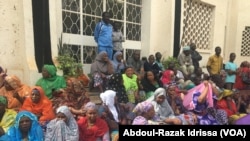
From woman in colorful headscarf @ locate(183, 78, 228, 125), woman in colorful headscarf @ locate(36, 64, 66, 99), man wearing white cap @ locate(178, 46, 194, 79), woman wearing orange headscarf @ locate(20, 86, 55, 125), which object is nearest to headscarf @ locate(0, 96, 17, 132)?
woman wearing orange headscarf @ locate(20, 86, 55, 125)

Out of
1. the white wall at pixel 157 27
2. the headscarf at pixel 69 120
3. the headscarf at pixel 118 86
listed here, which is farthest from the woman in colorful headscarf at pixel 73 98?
the white wall at pixel 157 27

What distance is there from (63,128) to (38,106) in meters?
0.71

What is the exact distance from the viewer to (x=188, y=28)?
936 centimetres

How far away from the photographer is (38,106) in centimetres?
379

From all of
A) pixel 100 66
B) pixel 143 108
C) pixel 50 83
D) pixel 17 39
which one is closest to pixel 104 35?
pixel 100 66

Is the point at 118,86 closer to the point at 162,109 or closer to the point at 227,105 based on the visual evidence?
the point at 162,109

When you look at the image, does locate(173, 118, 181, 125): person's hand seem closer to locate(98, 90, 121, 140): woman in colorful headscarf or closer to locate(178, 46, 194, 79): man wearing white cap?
locate(98, 90, 121, 140): woman in colorful headscarf

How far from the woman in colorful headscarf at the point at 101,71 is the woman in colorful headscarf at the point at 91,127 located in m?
1.59

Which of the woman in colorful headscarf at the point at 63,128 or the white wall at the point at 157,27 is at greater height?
the white wall at the point at 157,27

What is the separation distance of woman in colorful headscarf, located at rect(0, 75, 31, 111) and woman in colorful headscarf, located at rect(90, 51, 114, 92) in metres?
1.34

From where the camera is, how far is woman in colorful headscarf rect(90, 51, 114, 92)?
5133 millimetres

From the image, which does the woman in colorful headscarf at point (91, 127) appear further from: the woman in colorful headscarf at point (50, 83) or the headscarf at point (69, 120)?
the woman in colorful headscarf at point (50, 83)

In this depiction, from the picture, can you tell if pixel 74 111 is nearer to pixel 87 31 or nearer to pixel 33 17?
pixel 33 17

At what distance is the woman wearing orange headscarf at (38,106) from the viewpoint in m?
3.74
